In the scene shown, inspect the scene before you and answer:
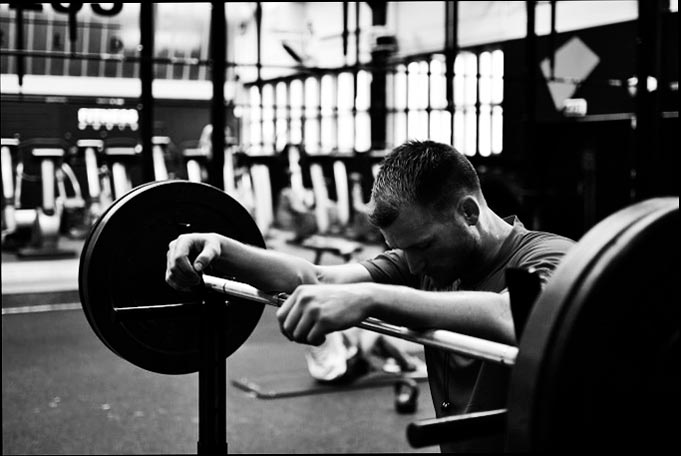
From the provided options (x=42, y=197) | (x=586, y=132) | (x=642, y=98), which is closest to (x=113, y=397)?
(x=642, y=98)

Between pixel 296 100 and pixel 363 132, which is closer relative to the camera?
pixel 363 132

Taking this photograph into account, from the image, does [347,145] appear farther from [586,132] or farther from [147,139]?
[147,139]

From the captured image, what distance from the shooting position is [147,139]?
4.02 meters

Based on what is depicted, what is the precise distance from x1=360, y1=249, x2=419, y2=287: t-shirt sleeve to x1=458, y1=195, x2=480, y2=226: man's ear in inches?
15.5

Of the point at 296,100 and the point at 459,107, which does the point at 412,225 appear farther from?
the point at 296,100

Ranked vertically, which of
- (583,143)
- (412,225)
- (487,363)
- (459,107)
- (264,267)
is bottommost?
Answer: (487,363)

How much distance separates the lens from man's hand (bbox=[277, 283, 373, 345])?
1.10m

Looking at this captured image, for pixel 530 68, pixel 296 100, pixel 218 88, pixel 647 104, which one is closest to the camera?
pixel 218 88

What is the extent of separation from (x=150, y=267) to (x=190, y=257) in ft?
0.66

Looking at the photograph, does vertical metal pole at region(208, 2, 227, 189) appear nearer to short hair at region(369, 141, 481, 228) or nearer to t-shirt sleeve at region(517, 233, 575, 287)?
short hair at region(369, 141, 481, 228)

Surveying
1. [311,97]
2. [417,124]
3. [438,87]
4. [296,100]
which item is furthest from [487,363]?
[311,97]

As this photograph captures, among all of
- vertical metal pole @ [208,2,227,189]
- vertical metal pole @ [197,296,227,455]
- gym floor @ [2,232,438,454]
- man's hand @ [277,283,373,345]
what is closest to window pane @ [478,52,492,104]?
Result: gym floor @ [2,232,438,454]

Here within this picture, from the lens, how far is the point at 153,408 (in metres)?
4.39

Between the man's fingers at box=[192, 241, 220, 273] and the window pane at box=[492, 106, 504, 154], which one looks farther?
the window pane at box=[492, 106, 504, 154]
